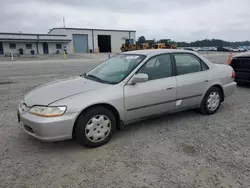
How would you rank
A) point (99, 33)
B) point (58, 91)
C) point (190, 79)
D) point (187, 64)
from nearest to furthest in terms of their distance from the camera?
point (58, 91), point (190, 79), point (187, 64), point (99, 33)

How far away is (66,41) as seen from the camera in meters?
41.4

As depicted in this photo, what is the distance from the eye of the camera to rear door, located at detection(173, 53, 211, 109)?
3.99m

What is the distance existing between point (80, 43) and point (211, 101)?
42.3 metres

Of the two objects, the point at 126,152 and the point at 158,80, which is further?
the point at 158,80

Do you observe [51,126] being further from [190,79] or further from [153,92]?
[190,79]

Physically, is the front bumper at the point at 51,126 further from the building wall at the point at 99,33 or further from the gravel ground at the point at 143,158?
the building wall at the point at 99,33

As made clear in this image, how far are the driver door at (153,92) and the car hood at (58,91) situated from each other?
548 millimetres

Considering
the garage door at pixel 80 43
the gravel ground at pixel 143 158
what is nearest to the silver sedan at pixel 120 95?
the gravel ground at pixel 143 158

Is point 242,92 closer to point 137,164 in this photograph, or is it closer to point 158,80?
point 158,80

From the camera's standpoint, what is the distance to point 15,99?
5.84 m

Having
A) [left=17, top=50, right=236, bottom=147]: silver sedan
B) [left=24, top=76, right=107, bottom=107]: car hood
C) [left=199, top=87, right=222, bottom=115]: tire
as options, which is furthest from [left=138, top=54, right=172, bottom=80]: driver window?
[left=199, top=87, right=222, bottom=115]: tire

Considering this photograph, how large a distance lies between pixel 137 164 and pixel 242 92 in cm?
529

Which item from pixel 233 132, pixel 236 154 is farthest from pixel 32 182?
pixel 233 132

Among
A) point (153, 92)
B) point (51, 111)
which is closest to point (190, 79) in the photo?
point (153, 92)
